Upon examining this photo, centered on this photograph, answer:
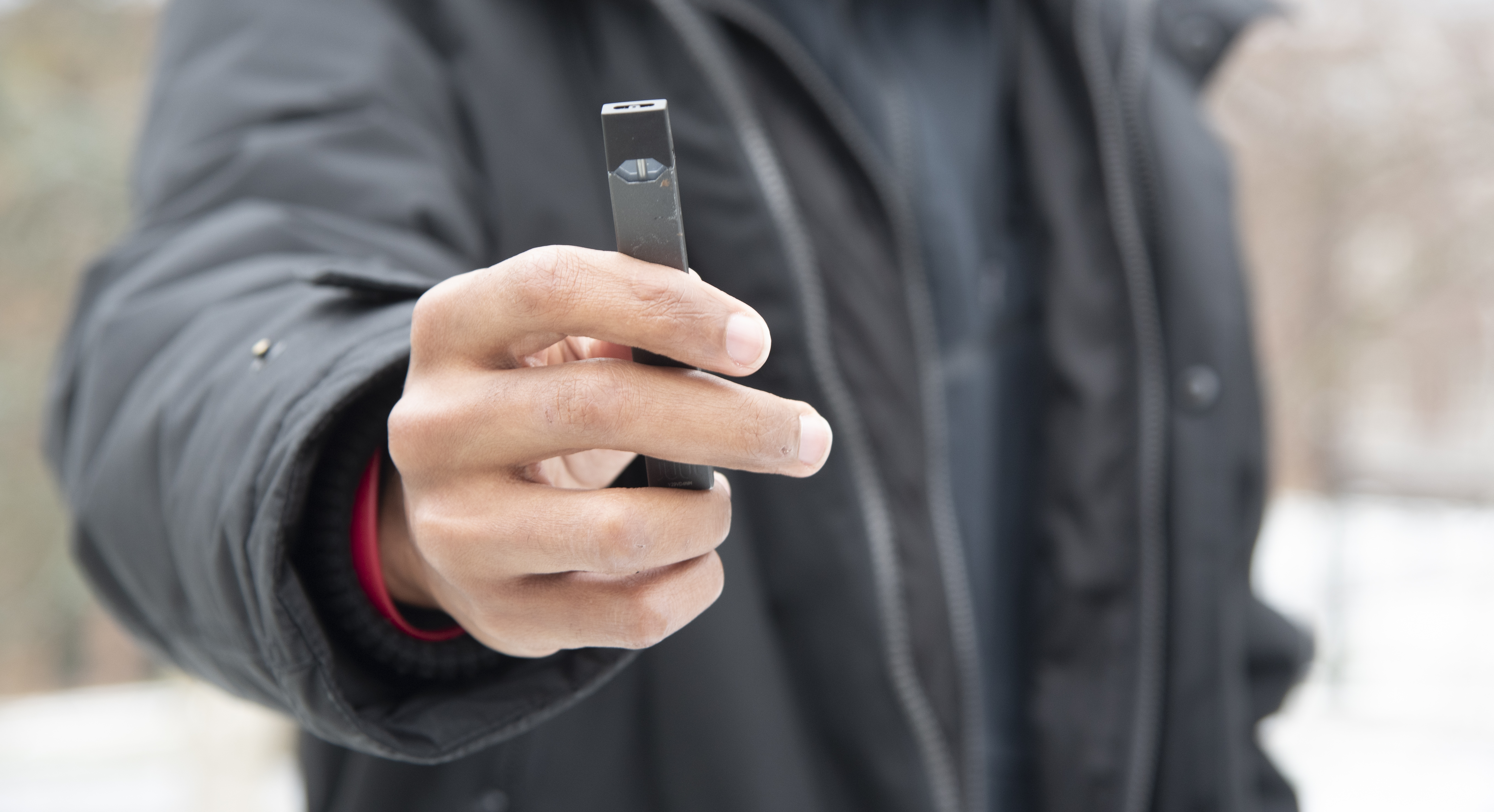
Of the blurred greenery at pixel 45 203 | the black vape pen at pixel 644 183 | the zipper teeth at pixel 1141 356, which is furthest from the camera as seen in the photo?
the blurred greenery at pixel 45 203

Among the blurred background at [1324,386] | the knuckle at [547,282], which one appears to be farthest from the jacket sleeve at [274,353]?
the blurred background at [1324,386]

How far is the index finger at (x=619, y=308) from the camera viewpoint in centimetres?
28

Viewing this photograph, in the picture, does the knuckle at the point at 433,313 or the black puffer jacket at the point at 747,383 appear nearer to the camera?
the knuckle at the point at 433,313

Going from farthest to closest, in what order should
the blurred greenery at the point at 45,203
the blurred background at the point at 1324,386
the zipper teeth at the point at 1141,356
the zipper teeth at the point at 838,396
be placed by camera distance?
the blurred greenery at the point at 45,203, the blurred background at the point at 1324,386, the zipper teeth at the point at 1141,356, the zipper teeth at the point at 838,396

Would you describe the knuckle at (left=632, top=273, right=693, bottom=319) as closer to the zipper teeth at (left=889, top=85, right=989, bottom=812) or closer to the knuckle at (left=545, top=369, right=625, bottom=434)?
the knuckle at (left=545, top=369, right=625, bottom=434)

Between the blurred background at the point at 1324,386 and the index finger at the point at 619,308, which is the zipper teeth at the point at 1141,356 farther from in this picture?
the blurred background at the point at 1324,386

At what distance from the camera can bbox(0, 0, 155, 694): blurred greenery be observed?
2.20 metres

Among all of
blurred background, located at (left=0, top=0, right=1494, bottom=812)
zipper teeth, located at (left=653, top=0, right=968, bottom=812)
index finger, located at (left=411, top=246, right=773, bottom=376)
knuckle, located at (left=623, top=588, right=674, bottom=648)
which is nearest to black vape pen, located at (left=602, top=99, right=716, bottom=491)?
index finger, located at (left=411, top=246, right=773, bottom=376)

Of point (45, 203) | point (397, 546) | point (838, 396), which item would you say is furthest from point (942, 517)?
point (45, 203)

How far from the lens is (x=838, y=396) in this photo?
645 mm

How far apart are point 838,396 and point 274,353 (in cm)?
36

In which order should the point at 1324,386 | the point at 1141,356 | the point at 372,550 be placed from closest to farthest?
the point at 372,550
the point at 1141,356
the point at 1324,386

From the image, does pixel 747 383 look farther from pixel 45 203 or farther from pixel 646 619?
pixel 45 203

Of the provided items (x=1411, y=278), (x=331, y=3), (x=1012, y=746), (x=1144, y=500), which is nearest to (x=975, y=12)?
(x=1144, y=500)
